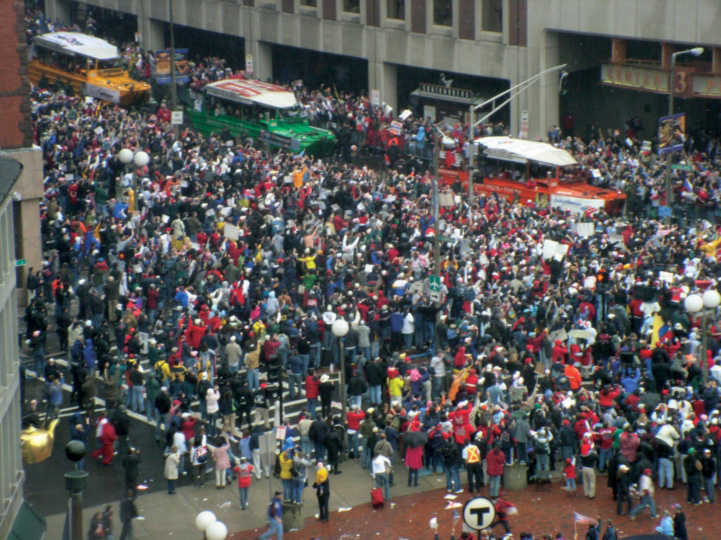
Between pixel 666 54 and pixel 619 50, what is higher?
pixel 619 50

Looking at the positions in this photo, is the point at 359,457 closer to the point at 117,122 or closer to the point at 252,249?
the point at 252,249

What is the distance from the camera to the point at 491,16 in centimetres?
5291

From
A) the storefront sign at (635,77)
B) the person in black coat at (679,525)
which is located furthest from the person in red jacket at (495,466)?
the storefront sign at (635,77)

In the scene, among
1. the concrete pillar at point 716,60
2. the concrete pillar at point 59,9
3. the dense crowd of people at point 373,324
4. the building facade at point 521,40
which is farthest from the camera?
the concrete pillar at point 59,9

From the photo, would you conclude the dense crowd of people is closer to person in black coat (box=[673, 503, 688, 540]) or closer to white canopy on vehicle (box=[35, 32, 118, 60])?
person in black coat (box=[673, 503, 688, 540])

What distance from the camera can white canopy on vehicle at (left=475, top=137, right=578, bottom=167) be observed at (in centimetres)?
4206

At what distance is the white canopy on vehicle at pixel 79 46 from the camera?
54375mm

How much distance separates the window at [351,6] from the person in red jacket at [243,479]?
36.8 metres

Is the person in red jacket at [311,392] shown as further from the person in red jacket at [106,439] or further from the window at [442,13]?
the window at [442,13]

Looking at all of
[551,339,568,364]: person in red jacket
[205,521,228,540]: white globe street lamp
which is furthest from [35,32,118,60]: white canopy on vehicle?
[205,521,228,540]: white globe street lamp

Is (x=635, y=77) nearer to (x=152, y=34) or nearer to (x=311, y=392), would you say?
(x=311, y=392)

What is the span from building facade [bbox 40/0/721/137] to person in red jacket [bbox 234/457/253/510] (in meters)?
27.5

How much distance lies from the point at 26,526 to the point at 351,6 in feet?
138

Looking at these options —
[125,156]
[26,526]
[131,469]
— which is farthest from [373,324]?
[26,526]
